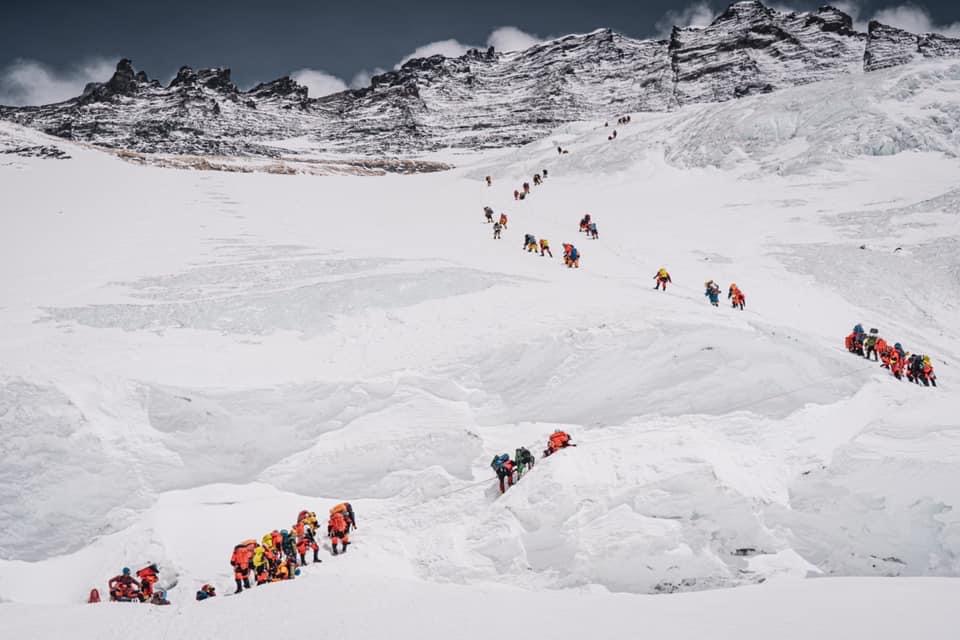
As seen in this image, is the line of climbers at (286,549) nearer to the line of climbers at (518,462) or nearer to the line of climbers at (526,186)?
the line of climbers at (518,462)

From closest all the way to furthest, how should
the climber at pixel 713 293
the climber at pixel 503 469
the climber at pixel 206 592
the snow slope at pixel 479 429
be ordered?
the snow slope at pixel 479 429, the climber at pixel 206 592, the climber at pixel 503 469, the climber at pixel 713 293

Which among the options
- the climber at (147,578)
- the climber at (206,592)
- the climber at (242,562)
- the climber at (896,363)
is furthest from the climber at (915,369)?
the climber at (147,578)

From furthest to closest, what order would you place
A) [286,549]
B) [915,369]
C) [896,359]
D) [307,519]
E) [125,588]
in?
1. [896,359]
2. [915,369]
3. [307,519]
4. [286,549]
5. [125,588]

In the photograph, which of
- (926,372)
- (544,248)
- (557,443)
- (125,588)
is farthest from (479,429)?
(544,248)

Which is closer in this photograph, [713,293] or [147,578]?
[147,578]

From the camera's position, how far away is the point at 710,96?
355 ft

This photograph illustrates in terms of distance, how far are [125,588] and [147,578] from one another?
0.40m

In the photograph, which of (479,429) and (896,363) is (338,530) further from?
(896,363)

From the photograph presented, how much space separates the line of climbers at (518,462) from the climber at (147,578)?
6994 mm

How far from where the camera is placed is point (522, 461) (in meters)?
12.4

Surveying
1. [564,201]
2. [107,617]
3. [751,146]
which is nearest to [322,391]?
[107,617]

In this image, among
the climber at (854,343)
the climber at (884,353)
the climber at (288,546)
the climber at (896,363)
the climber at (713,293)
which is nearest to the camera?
the climber at (288,546)

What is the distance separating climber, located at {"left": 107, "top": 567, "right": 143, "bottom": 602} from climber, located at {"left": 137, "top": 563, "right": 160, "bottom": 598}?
10cm

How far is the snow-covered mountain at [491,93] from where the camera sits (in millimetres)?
102375
